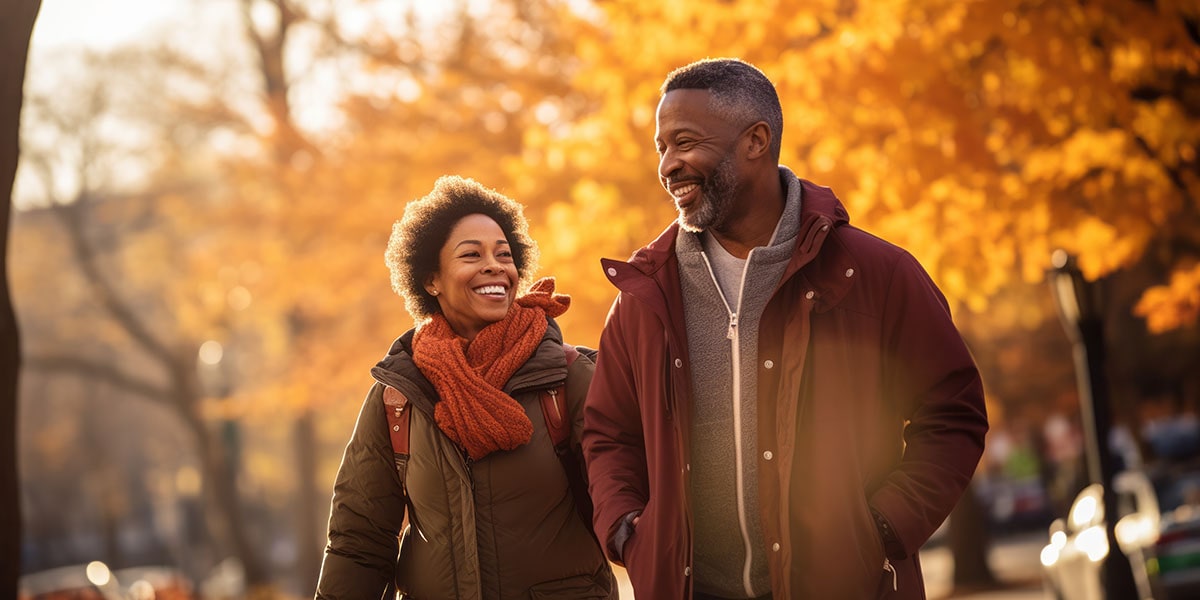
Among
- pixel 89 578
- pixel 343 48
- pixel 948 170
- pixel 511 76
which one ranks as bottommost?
pixel 89 578

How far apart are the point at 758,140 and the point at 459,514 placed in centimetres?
149

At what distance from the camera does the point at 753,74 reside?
378cm

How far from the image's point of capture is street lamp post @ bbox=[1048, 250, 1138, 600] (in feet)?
37.6

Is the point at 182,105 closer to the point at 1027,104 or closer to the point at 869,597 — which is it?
the point at 1027,104

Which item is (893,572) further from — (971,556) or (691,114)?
(971,556)

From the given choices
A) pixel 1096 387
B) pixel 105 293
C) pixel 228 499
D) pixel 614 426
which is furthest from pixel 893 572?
pixel 105 293

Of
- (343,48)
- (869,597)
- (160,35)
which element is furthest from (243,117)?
(869,597)

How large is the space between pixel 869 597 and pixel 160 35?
86.5 feet

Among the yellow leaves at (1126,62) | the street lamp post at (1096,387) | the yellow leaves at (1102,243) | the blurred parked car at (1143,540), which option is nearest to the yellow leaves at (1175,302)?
the yellow leaves at (1102,243)

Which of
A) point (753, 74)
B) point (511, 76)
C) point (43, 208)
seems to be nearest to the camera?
point (753, 74)

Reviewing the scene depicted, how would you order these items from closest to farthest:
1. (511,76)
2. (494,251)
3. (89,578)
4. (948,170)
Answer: (494,251)
(948,170)
(511,76)
(89,578)

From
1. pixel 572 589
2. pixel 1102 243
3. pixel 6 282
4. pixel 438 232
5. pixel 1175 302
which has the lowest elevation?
pixel 572 589

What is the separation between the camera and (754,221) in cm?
375

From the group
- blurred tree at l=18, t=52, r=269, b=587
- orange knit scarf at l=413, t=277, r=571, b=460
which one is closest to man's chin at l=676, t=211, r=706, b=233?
orange knit scarf at l=413, t=277, r=571, b=460
